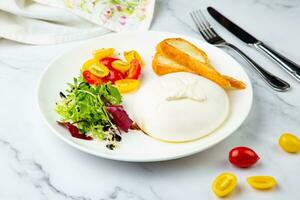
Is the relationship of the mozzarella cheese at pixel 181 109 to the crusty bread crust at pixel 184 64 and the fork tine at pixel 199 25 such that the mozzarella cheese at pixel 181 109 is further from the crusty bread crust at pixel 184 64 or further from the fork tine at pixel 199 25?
the fork tine at pixel 199 25

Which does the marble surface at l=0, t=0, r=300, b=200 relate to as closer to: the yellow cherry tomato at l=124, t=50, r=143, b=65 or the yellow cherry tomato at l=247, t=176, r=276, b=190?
the yellow cherry tomato at l=247, t=176, r=276, b=190

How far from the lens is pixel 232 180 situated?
1274 millimetres

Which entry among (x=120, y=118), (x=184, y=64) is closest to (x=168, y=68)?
(x=184, y=64)

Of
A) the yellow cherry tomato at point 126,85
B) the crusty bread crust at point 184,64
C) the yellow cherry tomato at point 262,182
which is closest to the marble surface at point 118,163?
the yellow cherry tomato at point 262,182

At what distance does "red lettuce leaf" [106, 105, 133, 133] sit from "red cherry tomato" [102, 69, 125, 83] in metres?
0.19

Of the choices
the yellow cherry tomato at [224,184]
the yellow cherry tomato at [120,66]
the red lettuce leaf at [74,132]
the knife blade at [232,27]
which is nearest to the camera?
the yellow cherry tomato at [224,184]

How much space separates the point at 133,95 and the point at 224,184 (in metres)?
0.40

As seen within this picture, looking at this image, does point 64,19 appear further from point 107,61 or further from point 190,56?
point 190,56

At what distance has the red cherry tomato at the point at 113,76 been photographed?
1.60 metres

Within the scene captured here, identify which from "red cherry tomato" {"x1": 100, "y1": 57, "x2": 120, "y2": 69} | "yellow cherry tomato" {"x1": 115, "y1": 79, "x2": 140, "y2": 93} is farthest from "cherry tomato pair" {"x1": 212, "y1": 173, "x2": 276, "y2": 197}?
"red cherry tomato" {"x1": 100, "y1": 57, "x2": 120, "y2": 69}

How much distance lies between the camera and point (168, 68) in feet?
5.20

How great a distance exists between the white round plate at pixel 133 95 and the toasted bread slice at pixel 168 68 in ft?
0.07

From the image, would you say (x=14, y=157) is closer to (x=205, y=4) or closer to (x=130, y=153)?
(x=130, y=153)

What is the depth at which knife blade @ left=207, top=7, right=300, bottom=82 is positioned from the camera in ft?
5.53
